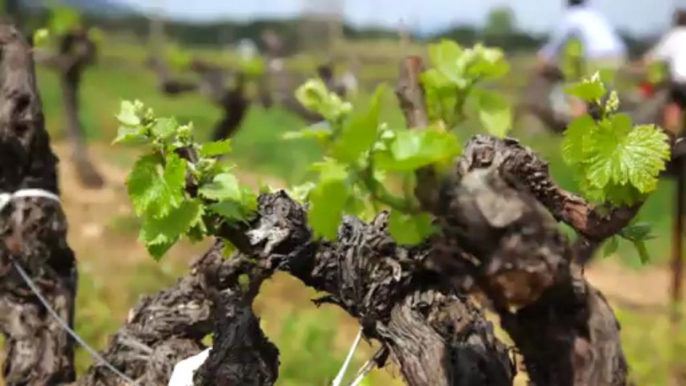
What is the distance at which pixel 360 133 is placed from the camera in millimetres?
928

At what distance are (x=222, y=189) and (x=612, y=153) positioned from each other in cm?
49

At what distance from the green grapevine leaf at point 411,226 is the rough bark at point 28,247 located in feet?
3.00

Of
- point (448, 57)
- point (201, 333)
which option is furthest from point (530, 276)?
point (201, 333)

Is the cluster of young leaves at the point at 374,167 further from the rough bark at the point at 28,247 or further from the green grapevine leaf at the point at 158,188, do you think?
the rough bark at the point at 28,247

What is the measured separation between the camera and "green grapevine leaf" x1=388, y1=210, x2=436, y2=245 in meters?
1.03

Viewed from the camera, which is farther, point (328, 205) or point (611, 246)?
point (611, 246)

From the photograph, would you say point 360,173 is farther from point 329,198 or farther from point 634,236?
point 634,236

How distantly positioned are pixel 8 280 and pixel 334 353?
1.94m

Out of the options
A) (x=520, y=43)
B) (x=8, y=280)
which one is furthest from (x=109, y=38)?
(x=8, y=280)

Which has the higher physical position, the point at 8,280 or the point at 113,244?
the point at 8,280

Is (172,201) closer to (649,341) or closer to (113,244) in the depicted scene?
(649,341)

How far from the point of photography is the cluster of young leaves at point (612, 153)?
115cm

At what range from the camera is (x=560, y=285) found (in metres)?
1.19

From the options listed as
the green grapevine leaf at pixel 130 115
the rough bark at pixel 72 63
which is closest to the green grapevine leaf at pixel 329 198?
the green grapevine leaf at pixel 130 115
